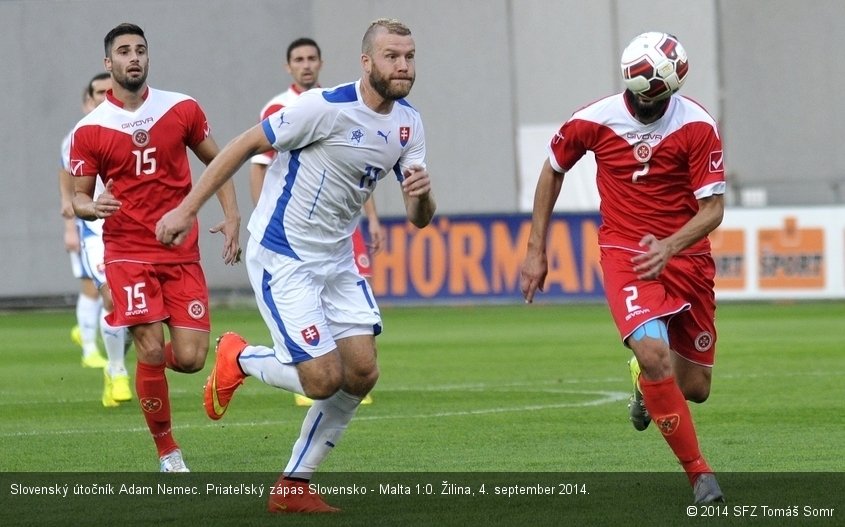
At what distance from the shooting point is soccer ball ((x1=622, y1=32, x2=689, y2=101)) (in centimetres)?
768

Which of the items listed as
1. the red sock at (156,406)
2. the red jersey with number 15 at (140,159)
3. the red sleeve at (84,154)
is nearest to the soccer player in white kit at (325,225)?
the red sock at (156,406)

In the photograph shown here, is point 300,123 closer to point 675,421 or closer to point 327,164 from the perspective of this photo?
point 327,164

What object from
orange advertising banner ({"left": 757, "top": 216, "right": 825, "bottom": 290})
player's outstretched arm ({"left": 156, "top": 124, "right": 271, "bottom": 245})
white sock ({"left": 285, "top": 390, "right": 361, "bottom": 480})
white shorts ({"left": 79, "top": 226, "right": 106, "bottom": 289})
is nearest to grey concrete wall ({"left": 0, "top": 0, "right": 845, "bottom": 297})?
orange advertising banner ({"left": 757, "top": 216, "right": 825, "bottom": 290})

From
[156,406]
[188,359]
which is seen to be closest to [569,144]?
[188,359]

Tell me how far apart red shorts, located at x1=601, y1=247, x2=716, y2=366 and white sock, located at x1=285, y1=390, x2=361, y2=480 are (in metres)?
1.37

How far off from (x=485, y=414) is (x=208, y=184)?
4841 mm

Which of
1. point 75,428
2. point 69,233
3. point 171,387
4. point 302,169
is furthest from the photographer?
point 69,233

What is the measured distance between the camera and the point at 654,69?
7684 millimetres

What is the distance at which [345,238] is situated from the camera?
7.76m

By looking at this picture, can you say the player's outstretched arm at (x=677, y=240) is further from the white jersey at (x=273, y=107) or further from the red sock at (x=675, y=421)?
the white jersey at (x=273, y=107)

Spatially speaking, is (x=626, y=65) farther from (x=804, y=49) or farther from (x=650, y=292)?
(x=804, y=49)

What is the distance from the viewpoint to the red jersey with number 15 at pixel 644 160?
7.86 m

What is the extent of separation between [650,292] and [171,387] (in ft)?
24.5
